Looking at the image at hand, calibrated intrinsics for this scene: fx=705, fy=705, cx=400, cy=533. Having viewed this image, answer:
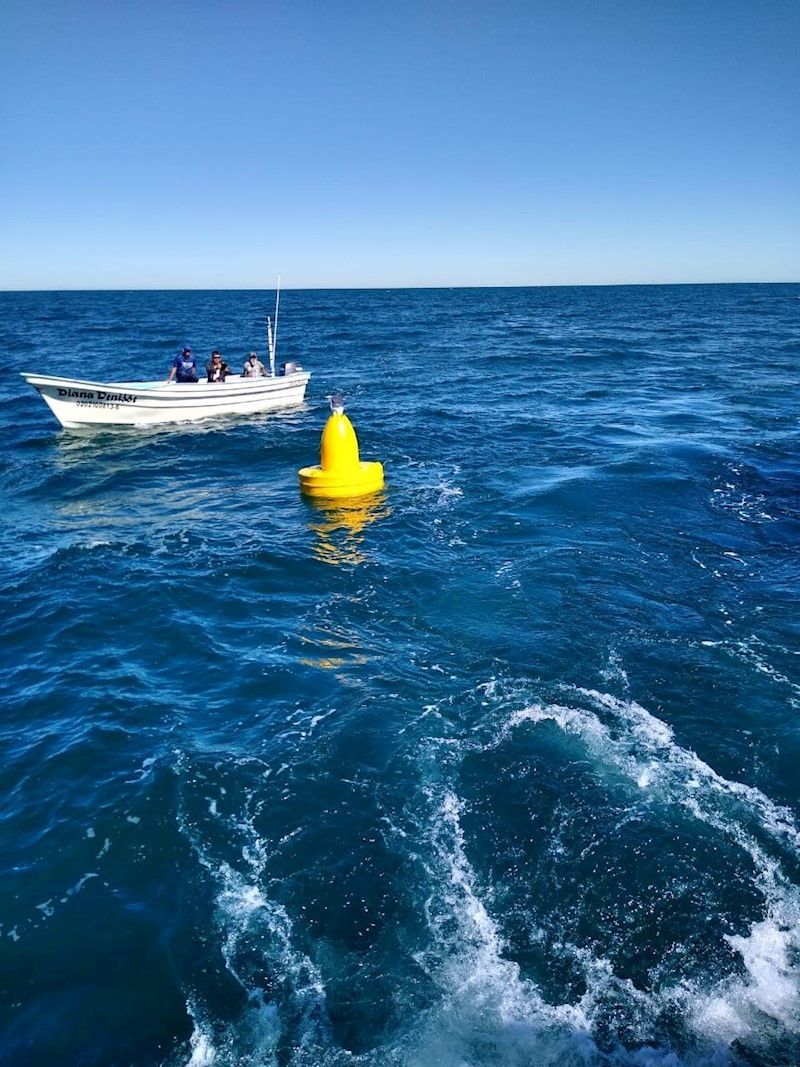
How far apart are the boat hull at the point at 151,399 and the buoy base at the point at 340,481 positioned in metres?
10.9

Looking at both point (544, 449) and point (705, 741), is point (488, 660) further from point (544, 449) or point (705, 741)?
point (544, 449)

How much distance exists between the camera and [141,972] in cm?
614

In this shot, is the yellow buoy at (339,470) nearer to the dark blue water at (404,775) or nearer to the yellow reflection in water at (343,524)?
the yellow reflection in water at (343,524)

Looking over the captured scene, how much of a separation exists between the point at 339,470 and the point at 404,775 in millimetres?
10435

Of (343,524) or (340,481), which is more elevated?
(340,481)

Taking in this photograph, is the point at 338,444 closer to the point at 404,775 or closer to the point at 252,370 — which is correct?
the point at 404,775

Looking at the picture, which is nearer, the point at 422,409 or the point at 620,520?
the point at 620,520

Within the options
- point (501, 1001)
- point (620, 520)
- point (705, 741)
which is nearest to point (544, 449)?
point (620, 520)

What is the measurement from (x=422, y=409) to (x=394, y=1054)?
27.1m

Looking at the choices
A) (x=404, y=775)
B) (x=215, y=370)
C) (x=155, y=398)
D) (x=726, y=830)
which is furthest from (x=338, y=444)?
(x=215, y=370)

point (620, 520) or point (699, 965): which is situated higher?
point (620, 520)

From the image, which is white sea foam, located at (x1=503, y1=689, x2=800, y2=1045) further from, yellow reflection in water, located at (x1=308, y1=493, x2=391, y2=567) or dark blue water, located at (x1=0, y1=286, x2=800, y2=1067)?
yellow reflection in water, located at (x1=308, y1=493, x2=391, y2=567)

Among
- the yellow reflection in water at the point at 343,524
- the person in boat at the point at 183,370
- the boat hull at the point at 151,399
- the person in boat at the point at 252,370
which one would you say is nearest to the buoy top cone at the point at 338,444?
the yellow reflection in water at the point at 343,524

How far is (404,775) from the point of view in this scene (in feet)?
27.5
